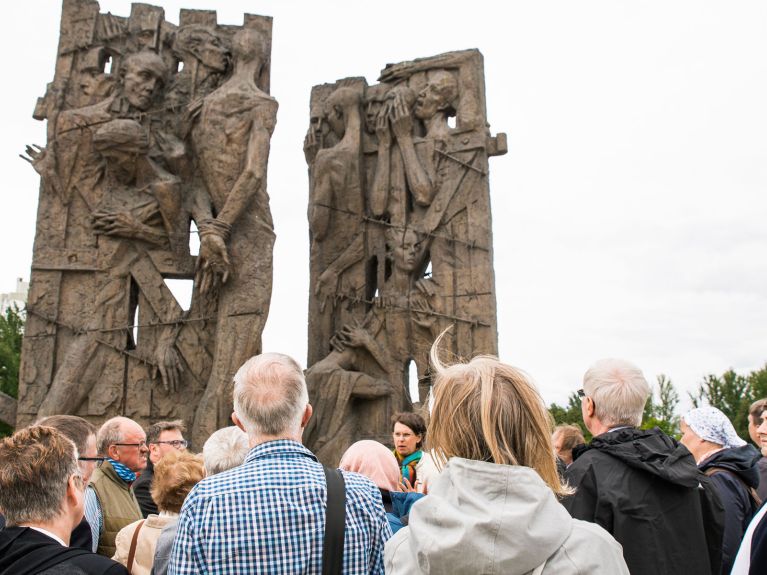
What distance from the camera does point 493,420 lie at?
191 centimetres

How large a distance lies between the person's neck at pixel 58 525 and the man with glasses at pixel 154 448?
2072 mm

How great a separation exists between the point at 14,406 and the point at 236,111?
14.9ft

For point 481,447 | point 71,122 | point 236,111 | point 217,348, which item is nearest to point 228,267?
point 217,348

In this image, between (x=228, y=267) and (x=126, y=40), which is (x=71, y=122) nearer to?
(x=126, y=40)

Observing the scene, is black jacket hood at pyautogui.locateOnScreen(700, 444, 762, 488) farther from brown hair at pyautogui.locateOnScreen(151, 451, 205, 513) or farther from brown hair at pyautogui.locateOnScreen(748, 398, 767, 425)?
brown hair at pyautogui.locateOnScreen(151, 451, 205, 513)

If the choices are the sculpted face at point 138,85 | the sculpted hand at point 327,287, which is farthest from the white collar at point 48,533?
the sculpted hand at point 327,287

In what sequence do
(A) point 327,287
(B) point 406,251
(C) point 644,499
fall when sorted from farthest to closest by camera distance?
1. (A) point 327,287
2. (B) point 406,251
3. (C) point 644,499

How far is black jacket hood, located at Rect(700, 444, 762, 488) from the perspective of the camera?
371 cm

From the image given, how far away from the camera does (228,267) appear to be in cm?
1037

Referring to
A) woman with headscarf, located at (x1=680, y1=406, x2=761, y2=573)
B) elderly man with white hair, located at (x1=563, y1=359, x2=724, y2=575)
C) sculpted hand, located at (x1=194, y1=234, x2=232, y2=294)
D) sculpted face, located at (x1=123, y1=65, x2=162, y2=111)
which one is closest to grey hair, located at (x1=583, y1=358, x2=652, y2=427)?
elderly man with white hair, located at (x1=563, y1=359, x2=724, y2=575)

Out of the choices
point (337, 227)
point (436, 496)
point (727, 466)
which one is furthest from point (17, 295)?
point (436, 496)

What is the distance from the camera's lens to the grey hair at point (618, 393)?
304 cm

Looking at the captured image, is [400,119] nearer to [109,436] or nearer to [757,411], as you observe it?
[757,411]

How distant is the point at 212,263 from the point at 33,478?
7993mm
